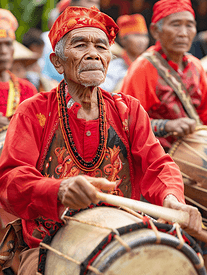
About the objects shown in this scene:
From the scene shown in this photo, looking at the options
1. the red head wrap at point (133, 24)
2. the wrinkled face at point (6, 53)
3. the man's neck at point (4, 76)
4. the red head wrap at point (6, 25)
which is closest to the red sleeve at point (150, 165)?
the man's neck at point (4, 76)

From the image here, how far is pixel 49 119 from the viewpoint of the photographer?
8.47 ft

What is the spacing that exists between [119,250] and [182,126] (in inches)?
91.3

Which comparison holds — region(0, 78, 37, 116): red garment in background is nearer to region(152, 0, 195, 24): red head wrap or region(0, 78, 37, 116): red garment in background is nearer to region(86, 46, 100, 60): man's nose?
region(152, 0, 195, 24): red head wrap

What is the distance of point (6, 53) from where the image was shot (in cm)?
520

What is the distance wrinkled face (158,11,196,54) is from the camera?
4.50 m

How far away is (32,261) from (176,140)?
207 cm

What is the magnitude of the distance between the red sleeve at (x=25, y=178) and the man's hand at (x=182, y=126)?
5.59 feet

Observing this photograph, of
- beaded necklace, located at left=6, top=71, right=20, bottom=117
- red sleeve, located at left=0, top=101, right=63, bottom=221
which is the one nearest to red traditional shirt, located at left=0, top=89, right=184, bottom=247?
red sleeve, located at left=0, top=101, right=63, bottom=221

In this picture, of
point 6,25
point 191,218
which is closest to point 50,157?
point 191,218

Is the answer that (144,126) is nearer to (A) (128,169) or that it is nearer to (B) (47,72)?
(A) (128,169)

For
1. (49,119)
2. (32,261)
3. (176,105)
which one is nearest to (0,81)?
(176,105)

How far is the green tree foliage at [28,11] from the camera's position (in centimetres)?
1194

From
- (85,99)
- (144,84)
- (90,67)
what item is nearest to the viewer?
Result: (90,67)

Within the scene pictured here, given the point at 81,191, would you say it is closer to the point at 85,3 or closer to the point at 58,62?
the point at 58,62
